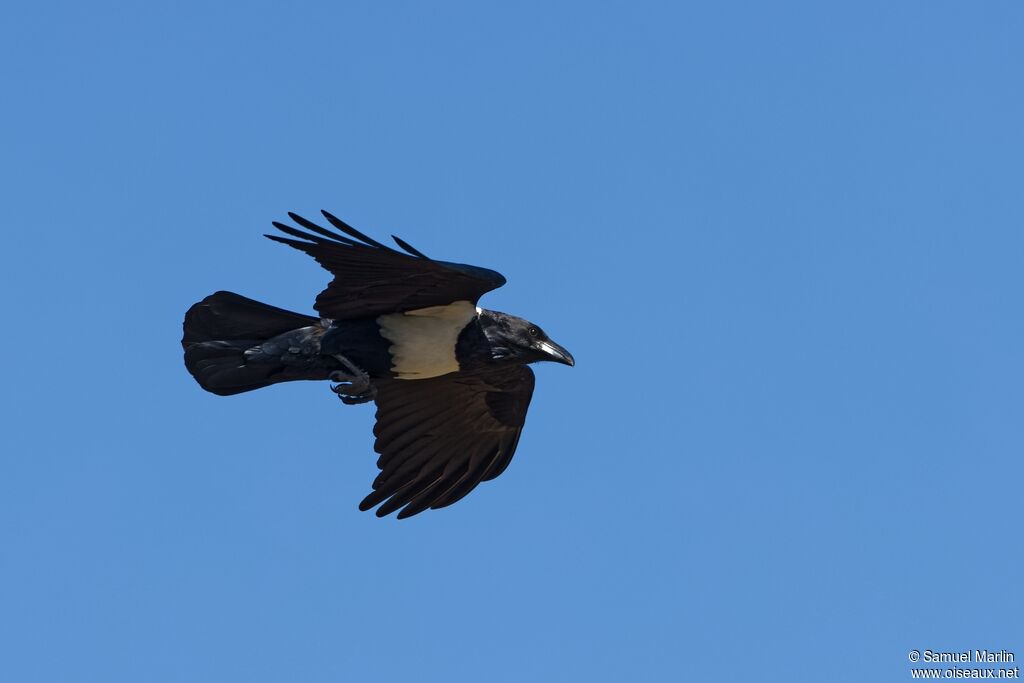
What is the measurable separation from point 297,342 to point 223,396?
0.82 meters

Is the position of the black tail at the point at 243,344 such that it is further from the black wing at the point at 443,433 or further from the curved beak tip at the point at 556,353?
the curved beak tip at the point at 556,353

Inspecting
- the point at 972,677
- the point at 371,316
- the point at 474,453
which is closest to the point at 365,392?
the point at 371,316

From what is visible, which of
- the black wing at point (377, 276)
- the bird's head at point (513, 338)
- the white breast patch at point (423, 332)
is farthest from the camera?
the bird's head at point (513, 338)

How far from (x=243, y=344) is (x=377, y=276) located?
1.44 m

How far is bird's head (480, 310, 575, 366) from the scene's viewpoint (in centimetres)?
1406

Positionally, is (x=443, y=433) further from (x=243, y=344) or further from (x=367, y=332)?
(x=243, y=344)

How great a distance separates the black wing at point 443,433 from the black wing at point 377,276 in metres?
1.46

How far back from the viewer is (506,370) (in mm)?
14938

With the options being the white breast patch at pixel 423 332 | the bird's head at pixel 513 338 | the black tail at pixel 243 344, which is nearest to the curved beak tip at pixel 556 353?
the bird's head at pixel 513 338

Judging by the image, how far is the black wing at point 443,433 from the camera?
49.1 ft

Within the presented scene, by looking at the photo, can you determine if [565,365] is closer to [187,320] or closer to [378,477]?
[378,477]

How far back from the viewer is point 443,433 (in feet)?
49.7

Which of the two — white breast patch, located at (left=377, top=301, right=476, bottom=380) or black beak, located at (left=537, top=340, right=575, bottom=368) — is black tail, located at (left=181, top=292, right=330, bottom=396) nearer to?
white breast patch, located at (left=377, top=301, right=476, bottom=380)

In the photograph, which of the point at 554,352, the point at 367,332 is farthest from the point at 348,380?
the point at 554,352
